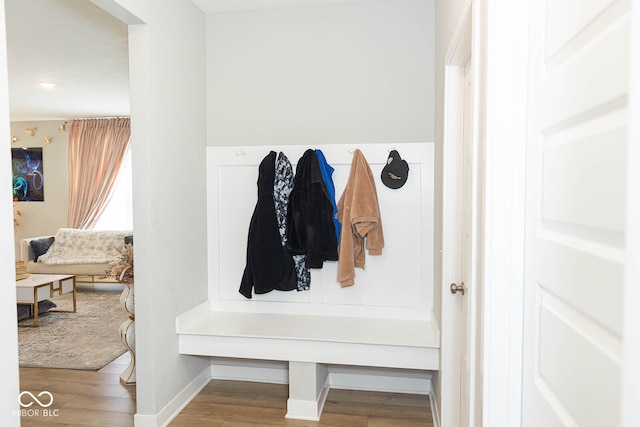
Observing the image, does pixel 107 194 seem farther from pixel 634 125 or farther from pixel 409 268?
pixel 634 125

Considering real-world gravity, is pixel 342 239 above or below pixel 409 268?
above

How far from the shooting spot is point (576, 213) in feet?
2.69

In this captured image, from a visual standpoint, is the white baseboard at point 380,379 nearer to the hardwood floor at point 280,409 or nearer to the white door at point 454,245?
the hardwood floor at point 280,409

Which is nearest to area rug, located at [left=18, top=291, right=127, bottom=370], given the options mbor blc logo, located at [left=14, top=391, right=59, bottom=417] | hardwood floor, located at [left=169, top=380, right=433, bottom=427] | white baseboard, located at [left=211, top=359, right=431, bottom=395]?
mbor blc logo, located at [left=14, top=391, right=59, bottom=417]

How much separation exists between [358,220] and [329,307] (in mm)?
708

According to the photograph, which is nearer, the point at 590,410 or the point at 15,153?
the point at 590,410

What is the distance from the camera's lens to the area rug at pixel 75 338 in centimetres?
353

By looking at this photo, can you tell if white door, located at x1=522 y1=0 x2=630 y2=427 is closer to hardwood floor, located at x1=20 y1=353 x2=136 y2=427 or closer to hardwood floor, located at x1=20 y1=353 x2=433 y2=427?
hardwood floor, located at x1=20 y1=353 x2=433 y2=427

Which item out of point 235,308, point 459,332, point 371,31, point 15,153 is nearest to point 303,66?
point 371,31

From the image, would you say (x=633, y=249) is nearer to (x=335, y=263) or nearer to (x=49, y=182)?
(x=335, y=263)

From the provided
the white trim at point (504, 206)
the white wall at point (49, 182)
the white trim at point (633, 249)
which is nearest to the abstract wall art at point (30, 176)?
the white wall at point (49, 182)

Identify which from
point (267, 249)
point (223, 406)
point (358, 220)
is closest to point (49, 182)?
point (267, 249)

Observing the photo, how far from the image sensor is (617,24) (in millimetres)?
663

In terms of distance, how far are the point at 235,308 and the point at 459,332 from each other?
5.45ft
